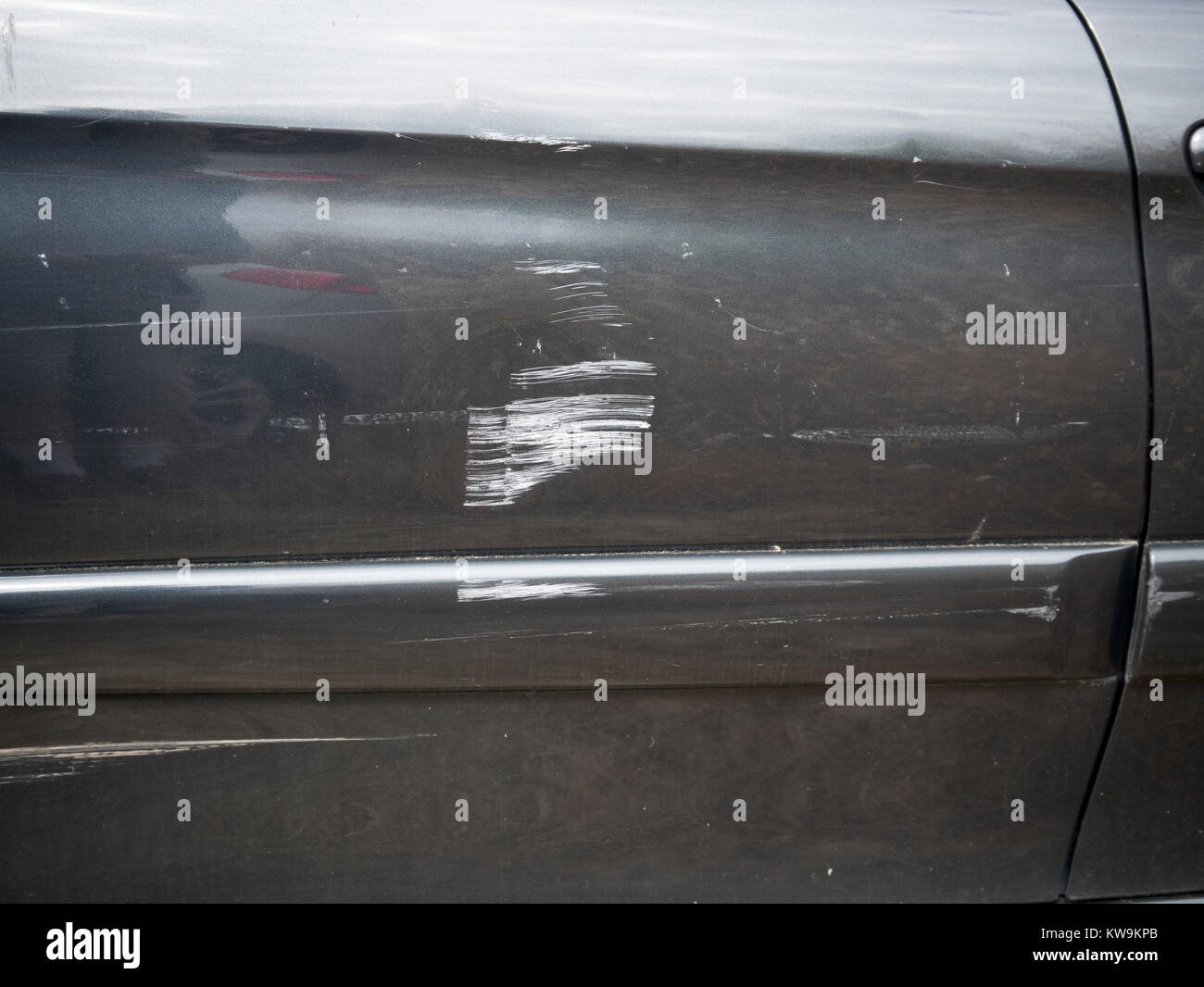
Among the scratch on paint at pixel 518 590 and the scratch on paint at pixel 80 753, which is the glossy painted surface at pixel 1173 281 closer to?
the scratch on paint at pixel 518 590

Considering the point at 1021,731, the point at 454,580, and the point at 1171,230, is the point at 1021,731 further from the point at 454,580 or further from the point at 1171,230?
the point at 454,580

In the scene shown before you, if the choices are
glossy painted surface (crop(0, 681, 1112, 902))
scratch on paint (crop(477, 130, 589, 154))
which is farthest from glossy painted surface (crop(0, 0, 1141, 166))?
glossy painted surface (crop(0, 681, 1112, 902))

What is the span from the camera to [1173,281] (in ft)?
5.08

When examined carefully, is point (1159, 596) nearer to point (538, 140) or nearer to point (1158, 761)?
point (1158, 761)

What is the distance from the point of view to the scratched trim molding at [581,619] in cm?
146

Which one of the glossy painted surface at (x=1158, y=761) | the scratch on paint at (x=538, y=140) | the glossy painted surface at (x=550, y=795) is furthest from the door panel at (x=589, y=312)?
the glossy painted surface at (x=550, y=795)

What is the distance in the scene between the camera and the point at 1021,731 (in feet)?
5.25

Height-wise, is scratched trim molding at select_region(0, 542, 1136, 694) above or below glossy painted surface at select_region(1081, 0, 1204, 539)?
below

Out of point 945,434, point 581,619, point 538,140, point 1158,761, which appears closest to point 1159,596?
point 1158,761

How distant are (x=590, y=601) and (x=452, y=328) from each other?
1.66 feet

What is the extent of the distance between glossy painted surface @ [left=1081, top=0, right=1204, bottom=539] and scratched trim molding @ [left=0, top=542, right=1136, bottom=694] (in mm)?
136

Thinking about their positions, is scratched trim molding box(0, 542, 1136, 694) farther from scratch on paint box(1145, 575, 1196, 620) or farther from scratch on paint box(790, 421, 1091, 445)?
scratch on paint box(790, 421, 1091, 445)

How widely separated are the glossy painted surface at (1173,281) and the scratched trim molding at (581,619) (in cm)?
14

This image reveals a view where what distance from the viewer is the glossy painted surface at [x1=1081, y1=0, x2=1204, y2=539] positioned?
1.55 meters
